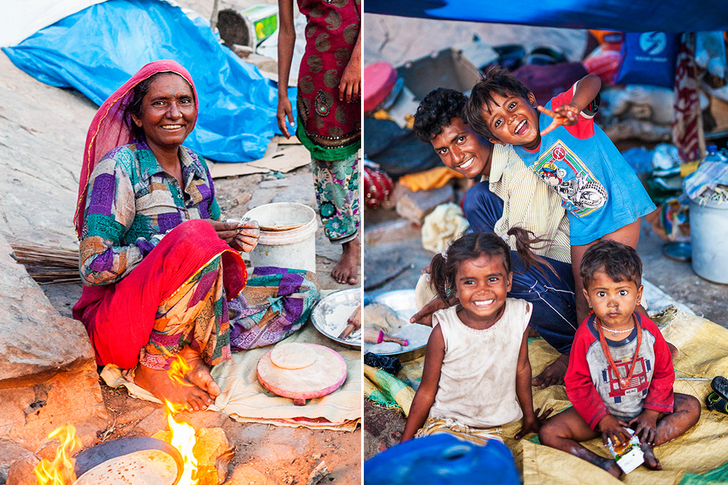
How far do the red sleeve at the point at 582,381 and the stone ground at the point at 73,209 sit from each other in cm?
80

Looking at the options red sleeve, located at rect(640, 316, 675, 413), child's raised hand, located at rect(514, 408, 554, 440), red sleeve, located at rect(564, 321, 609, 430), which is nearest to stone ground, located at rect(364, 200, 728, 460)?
child's raised hand, located at rect(514, 408, 554, 440)

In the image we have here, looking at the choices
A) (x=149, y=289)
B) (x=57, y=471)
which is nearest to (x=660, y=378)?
(x=149, y=289)

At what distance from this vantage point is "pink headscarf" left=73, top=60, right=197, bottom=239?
234 cm

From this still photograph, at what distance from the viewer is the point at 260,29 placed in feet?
25.6

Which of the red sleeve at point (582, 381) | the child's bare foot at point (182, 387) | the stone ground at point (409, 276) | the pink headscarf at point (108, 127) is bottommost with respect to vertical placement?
the stone ground at point (409, 276)

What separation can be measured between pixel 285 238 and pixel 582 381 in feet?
5.31

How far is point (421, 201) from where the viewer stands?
5.04m

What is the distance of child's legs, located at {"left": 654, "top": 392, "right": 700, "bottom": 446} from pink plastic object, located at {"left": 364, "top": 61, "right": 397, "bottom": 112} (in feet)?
12.3

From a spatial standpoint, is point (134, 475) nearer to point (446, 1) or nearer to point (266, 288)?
point (266, 288)

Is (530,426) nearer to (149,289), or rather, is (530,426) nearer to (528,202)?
(528,202)

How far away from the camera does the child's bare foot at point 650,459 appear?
6.26 ft

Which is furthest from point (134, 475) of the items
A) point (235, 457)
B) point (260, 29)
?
point (260, 29)

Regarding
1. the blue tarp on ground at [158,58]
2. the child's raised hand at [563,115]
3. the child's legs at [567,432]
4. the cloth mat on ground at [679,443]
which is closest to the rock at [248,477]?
the cloth mat on ground at [679,443]

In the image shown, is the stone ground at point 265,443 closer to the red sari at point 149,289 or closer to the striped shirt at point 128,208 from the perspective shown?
the red sari at point 149,289
